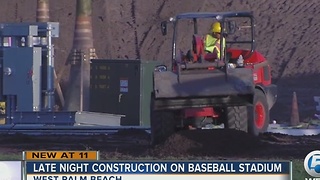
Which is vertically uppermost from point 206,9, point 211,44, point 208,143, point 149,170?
point 206,9

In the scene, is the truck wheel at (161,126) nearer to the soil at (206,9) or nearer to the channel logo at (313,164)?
the channel logo at (313,164)

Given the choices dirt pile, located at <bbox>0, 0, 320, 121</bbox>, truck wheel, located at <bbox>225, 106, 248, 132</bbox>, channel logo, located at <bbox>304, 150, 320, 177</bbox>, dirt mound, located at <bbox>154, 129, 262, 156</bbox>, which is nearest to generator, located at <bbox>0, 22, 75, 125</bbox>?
truck wheel, located at <bbox>225, 106, 248, 132</bbox>

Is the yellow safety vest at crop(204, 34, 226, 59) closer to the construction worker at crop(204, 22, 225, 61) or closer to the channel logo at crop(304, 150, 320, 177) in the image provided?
the construction worker at crop(204, 22, 225, 61)

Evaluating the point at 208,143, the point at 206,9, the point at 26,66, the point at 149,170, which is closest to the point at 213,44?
the point at 208,143

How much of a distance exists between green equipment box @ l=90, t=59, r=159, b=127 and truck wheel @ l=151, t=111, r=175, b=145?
A: 8948 millimetres

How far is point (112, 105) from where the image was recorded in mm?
28703

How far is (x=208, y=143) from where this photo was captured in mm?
18484

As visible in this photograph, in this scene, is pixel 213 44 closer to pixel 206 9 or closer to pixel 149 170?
pixel 149 170

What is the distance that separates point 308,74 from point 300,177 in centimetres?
2254

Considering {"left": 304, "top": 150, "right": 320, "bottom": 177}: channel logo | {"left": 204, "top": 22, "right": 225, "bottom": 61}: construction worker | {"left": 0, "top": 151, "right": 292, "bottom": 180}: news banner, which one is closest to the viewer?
{"left": 0, "top": 151, "right": 292, "bottom": 180}: news banner

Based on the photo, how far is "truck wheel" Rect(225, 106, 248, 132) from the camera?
19.0 m

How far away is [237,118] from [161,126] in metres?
1.28

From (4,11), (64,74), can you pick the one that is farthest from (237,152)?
(4,11)

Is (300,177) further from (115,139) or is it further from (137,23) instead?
(137,23)
